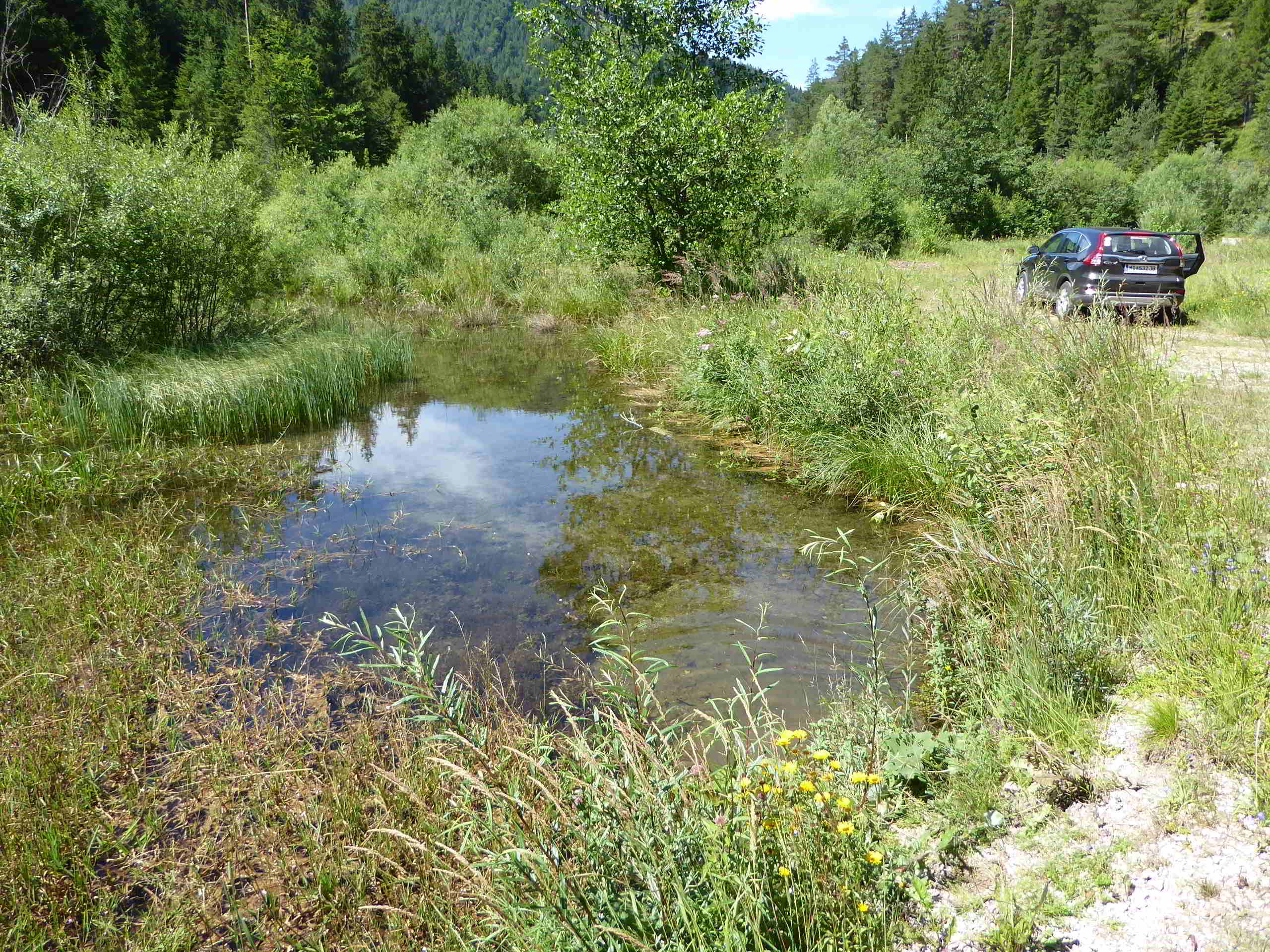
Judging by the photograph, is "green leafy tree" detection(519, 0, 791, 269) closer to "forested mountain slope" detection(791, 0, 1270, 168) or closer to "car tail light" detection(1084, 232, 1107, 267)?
"car tail light" detection(1084, 232, 1107, 267)

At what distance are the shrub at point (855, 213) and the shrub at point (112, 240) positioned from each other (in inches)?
688

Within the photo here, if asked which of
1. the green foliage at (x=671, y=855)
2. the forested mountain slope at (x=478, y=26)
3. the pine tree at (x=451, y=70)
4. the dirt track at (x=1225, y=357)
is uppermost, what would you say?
the forested mountain slope at (x=478, y=26)

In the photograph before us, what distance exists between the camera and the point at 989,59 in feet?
251

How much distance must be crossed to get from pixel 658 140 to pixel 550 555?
9.86 m

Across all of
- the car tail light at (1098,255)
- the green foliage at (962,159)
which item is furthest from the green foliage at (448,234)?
the green foliage at (962,159)

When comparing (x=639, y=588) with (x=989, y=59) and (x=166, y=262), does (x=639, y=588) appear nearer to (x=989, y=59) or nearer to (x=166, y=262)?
(x=166, y=262)

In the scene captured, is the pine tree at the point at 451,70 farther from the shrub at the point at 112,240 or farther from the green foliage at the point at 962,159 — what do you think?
the shrub at the point at 112,240

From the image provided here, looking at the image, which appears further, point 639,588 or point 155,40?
point 155,40

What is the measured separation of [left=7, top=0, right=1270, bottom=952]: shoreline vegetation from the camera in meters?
2.25

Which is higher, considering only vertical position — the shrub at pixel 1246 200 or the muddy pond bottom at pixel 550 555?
the shrub at pixel 1246 200

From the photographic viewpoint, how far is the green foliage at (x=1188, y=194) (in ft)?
96.9

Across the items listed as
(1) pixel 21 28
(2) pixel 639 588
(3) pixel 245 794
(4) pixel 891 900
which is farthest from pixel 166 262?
(1) pixel 21 28

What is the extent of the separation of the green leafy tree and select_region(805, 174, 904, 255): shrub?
870 cm

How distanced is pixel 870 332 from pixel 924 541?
3.23m
